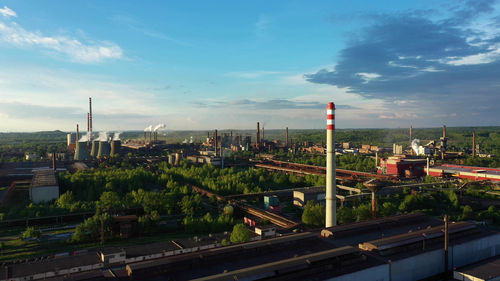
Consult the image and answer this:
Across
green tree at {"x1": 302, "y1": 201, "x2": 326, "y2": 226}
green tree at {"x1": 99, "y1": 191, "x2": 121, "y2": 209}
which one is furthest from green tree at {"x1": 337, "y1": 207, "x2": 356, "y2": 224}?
green tree at {"x1": 99, "y1": 191, "x2": 121, "y2": 209}

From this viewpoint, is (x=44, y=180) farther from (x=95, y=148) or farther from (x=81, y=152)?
(x=95, y=148)

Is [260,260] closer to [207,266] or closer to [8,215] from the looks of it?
[207,266]

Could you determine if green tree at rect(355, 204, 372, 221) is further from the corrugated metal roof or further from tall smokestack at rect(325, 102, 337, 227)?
the corrugated metal roof

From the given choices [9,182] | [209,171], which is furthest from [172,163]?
[9,182]

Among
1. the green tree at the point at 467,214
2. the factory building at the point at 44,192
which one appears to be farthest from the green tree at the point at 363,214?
the factory building at the point at 44,192

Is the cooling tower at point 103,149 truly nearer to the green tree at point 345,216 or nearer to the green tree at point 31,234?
the green tree at point 31,234

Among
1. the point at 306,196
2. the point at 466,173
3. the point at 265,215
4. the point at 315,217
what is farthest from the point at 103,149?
the point at 466,173
